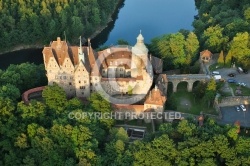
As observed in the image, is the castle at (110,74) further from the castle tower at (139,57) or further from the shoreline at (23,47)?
the shoreline at (23,47)

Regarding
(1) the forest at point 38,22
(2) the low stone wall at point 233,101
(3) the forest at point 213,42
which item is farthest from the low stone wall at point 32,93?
(2) the low stone wall at point 233,101

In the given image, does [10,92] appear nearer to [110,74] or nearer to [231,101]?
[110,74]

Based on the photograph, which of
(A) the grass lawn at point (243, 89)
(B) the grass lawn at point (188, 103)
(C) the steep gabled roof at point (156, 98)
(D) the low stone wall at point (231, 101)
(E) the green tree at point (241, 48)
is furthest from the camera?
(E) the green tree at point (241, 48)

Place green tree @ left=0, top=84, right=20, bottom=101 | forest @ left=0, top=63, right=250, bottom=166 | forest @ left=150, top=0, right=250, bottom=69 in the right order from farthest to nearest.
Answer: forest @ left=150, top=0, right=250, bottom=69
green tree @ left=0, top=84, right=20, bottom=101
forest @ left=0, top=63, right=250, bottom=166

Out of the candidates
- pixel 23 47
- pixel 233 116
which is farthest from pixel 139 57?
pixel 23 47

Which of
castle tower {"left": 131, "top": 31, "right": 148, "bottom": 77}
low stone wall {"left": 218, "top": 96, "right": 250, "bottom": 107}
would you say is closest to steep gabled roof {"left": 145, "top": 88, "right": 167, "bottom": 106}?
castle tower {"left": 131, "top": 31, "right": 148, "bottom": 77}

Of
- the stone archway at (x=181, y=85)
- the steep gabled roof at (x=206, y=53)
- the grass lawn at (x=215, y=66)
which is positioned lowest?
the stone archway at (x=181, y=85)

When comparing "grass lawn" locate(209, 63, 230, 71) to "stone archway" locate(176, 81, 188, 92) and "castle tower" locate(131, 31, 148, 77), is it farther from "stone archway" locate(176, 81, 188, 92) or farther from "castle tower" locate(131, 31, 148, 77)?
"castle tower" locate(131, 31, 148, 77)
